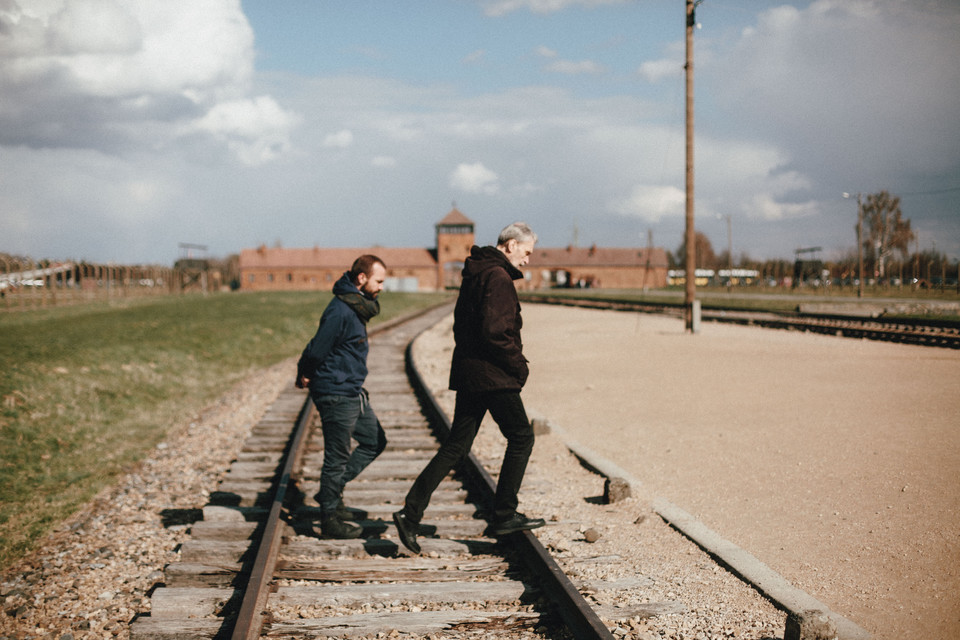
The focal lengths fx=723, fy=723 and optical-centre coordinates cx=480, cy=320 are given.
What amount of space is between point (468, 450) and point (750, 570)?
1853 mm

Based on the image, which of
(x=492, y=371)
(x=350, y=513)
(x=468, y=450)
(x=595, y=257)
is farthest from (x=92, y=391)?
(x=595, y=257)

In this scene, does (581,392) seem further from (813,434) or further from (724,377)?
(813,434)

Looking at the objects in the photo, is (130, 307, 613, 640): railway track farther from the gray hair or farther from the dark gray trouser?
the gray hair

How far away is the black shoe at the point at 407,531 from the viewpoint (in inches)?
180

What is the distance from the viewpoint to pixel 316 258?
89.9 metres

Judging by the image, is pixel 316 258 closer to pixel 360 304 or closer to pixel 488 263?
pixel 360 304

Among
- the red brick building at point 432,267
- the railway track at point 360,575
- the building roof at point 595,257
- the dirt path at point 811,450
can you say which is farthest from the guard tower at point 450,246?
the railway track at point 360,575

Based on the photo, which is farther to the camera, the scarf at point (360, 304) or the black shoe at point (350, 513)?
the black shoe at point (350, 513)

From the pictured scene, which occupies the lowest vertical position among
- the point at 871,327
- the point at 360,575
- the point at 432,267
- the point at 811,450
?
the point at 360,575

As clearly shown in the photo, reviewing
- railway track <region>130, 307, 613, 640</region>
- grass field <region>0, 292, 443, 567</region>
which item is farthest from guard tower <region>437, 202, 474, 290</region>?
railway track <region>130, 307, 613, 640</region>

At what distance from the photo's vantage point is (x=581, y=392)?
38.4 feet

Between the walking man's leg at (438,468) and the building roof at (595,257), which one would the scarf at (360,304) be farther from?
the building roof at (595,257)

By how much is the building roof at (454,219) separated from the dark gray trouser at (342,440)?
86.9 metres

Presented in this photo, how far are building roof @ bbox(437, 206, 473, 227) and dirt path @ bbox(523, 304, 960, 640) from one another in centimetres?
7656
